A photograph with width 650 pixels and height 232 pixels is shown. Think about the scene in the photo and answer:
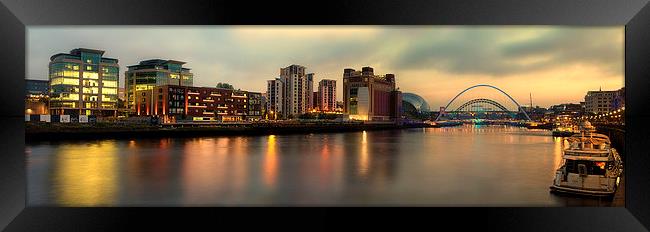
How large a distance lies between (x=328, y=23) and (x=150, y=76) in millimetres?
44837

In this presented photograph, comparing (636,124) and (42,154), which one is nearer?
(636,124)

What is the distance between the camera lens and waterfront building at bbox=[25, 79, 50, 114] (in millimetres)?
33344

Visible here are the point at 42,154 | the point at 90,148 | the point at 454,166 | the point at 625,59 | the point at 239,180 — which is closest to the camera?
the point at 625,59

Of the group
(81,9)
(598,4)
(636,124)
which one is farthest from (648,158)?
(81,9)

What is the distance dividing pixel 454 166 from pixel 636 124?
42.7ft

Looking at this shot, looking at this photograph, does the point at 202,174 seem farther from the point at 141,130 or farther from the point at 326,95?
the point at 326,95

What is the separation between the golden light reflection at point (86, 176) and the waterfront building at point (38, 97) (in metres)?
16.5

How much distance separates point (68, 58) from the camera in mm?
38688

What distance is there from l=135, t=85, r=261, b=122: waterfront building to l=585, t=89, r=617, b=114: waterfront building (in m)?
33.6

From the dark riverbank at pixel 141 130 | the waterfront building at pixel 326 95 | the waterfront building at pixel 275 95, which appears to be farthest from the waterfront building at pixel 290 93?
the dark riverbank at pixel 141 130

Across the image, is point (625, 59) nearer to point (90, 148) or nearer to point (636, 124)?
point (636, 124)

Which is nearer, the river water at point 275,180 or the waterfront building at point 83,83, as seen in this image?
the river water at point 275,180

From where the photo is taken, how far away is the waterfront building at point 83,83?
124ft

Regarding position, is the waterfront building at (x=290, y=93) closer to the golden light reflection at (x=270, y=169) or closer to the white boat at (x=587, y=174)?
the golden light reflection at (x=270, y=169)
